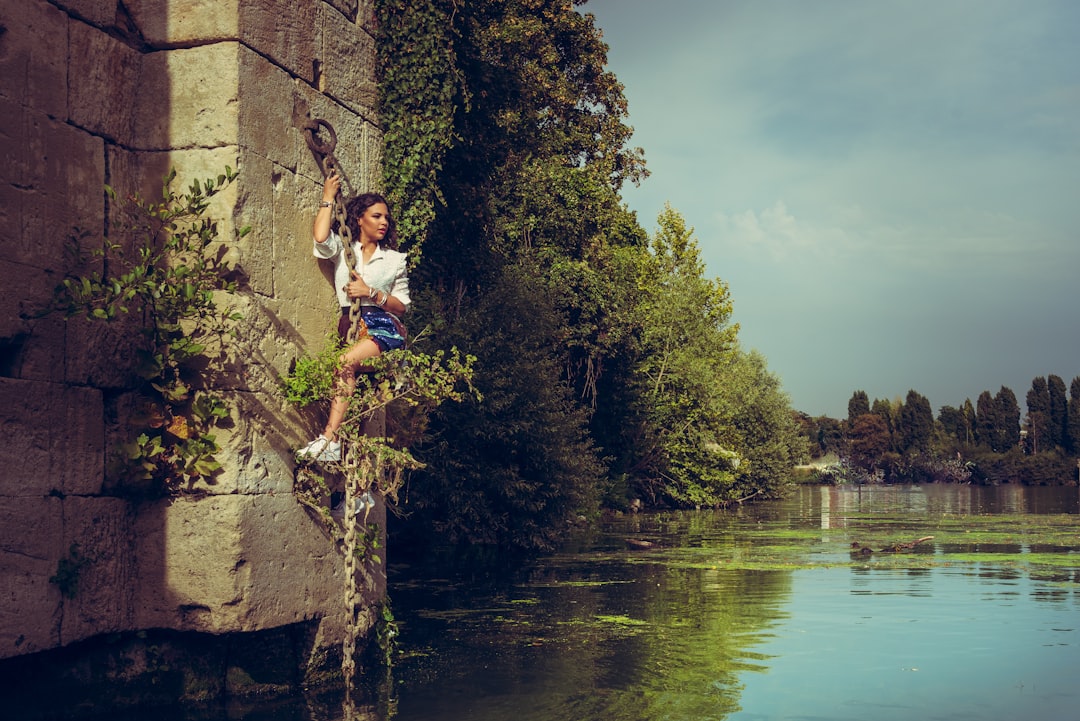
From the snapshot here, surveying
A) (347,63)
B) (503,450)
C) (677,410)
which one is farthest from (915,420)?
(347,63)

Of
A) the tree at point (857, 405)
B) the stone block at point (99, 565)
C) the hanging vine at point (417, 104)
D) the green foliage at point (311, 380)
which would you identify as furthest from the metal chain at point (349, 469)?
the tree at point (857, 405)

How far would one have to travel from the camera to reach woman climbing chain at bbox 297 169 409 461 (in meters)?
6.57

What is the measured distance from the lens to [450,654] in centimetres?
776

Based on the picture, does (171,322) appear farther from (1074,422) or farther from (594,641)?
(1074,422)

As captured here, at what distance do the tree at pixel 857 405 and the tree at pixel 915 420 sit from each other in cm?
1266

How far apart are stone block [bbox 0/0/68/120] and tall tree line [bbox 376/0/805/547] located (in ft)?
10.5

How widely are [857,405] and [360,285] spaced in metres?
113

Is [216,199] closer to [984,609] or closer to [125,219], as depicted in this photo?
[125,219]

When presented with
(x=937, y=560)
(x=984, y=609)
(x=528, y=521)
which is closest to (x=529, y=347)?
(x=528, y=521)

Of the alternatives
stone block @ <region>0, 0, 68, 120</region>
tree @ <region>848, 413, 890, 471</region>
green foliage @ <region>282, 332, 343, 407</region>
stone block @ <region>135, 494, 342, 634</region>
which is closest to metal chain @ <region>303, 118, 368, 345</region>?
green foliage @ <region>282, 332, 343, 407</region>

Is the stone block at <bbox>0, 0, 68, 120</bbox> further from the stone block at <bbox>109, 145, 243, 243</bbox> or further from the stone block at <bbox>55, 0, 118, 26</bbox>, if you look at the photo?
the stone block at <bbox>109, 145, 243, 243</bbox>

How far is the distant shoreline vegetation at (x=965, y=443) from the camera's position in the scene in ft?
261

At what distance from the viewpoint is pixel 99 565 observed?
5566 millimetres

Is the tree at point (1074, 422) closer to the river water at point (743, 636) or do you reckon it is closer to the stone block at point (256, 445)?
the river water at point (743, 636)
